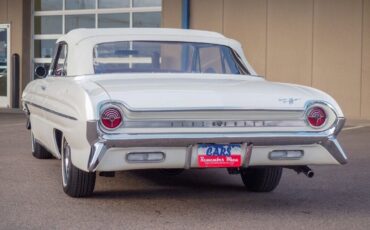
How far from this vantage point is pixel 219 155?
5.48m

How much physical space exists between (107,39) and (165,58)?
579 mm

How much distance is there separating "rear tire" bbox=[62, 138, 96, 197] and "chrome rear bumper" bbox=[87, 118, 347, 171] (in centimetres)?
68

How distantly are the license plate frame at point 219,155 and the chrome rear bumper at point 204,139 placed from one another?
65mm

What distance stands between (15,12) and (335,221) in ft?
49.2

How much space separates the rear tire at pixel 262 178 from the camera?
6.65 meters

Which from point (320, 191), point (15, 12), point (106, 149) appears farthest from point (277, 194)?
point (15, 12)

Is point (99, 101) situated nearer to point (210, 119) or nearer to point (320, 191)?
point (210, 119)

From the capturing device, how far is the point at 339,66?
15.9 m

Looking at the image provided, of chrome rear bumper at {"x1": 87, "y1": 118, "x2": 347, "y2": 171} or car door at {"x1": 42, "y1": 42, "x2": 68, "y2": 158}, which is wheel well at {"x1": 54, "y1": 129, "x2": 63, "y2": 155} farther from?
chrome rear bumper at {"x1": 87, "y1": 118, "x2": 347, "y2": 171}

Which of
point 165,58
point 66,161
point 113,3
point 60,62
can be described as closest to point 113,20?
point 113,3

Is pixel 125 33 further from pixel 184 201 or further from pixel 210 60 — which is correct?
pixel 184 201

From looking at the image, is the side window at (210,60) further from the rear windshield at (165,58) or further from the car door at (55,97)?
the car door at (55,97)

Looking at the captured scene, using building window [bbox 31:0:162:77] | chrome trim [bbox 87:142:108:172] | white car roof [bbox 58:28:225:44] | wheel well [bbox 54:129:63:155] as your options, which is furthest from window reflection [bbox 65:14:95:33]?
chrome trim [bbox 87:142:108:172]

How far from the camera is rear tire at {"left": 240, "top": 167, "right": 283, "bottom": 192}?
665cm
